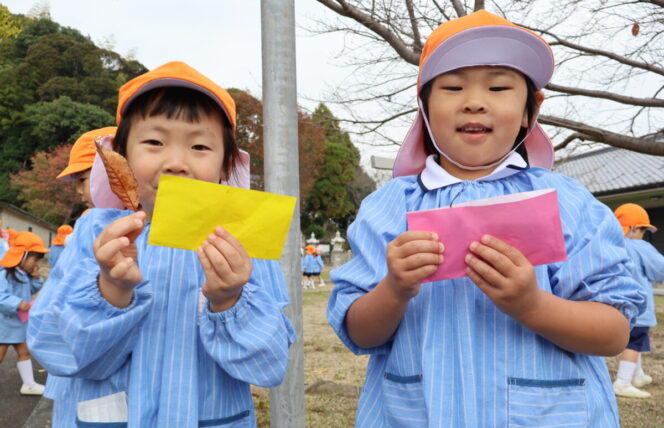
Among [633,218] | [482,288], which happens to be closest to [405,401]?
[482,288]

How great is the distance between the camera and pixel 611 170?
18547 mm

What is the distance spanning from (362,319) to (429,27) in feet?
13.6

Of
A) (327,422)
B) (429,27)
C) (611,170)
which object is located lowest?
(327,422)

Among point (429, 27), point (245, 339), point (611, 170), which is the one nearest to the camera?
point (245, 339)

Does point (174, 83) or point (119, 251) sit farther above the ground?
point (174, 83)

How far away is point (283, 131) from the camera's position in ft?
8.11

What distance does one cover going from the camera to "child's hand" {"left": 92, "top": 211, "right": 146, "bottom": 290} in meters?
1.14

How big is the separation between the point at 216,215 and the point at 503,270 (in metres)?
0.62

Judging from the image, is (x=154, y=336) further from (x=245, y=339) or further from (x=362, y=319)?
(x=362, y=319)

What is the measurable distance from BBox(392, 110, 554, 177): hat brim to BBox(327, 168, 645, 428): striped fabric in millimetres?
152

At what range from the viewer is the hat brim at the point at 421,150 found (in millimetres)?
1471

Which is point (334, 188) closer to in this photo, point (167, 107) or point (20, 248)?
point (20, 248)

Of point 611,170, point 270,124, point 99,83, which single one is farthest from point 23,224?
point 270,124

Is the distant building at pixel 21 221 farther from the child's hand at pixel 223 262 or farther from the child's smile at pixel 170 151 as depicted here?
the child's hand at pixel 223 262
